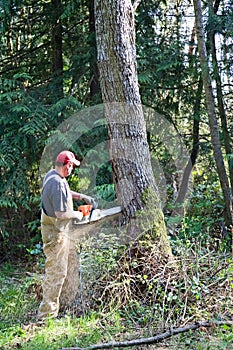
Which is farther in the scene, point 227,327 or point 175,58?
point 175,58

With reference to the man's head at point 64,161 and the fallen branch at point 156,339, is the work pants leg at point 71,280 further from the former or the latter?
the fallen branch at point 156,339

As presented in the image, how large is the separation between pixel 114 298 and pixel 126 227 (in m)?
0.81

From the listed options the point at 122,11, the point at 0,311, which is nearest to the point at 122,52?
the point at 122,11

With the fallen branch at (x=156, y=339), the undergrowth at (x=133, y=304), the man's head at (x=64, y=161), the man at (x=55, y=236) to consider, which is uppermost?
the man's head at (x=64, y=161)

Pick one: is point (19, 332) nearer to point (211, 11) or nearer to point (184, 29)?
point (211, 11)

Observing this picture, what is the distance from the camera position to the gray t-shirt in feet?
14.5

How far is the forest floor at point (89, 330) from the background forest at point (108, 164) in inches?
0.8

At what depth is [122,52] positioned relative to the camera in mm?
4902

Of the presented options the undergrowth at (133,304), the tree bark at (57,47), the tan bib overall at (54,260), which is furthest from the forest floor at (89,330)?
the tree bark at (57,47)

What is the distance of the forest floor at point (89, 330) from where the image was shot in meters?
3.80

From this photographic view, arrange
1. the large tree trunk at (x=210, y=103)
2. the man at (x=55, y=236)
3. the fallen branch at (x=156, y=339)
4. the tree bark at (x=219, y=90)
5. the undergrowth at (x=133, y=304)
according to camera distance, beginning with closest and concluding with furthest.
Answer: the fallen branch at (x=156, y=339)
the undergrowth at (x=133, y=304)
the man at (x=55, y=236)
the large tree trunk at (x=210, y=103)
the tree bark at (x=219, y=90)

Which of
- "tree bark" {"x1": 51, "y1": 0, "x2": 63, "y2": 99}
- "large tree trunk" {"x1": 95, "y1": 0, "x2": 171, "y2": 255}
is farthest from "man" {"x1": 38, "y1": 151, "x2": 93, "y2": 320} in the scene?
"tree bark" {"x1": 51, "y1": 0, "x2": 63, "y2": 99}

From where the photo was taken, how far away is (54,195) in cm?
444

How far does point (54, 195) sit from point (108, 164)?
2.61 m
